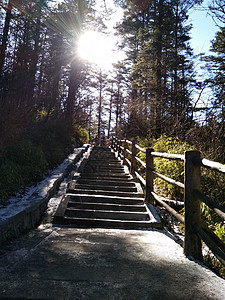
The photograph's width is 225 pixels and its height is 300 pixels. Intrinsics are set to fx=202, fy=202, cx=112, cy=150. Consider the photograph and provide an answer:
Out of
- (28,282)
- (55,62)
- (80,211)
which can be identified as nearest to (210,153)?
(80,211)

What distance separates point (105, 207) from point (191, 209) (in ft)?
7.02

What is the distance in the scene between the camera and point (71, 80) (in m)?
14.1

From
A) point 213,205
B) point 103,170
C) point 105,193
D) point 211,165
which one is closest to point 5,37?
point 103,170

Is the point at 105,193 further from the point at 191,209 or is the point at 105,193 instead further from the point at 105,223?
the point at 191,209

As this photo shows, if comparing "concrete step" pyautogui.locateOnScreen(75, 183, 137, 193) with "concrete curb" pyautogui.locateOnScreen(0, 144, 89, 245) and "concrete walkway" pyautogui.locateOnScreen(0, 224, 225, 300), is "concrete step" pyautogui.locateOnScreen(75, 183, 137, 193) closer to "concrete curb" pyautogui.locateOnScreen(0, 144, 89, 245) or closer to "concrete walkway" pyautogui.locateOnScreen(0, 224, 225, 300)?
"concrete curb" pyautogui.locateOnScreen(0, 144, 89, 245)

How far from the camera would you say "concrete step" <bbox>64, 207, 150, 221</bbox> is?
3.83 meters

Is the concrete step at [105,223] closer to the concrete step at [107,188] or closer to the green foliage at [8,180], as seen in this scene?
the green foliage at [8,180]

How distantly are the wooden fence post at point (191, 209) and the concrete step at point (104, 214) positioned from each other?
1.44m

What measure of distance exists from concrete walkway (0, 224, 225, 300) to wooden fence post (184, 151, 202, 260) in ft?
0.48

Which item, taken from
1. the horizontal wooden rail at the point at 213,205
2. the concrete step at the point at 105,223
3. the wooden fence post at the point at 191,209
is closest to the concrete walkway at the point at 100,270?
the wooden fence post at the point at 191,209

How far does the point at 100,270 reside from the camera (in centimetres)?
202

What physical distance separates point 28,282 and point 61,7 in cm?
1653

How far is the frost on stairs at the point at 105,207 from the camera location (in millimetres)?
3533

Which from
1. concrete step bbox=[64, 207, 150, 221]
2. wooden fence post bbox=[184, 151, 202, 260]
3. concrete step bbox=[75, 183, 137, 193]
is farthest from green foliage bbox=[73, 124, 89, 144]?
wooden fence post bbox=[184, 151, 202, 260]
